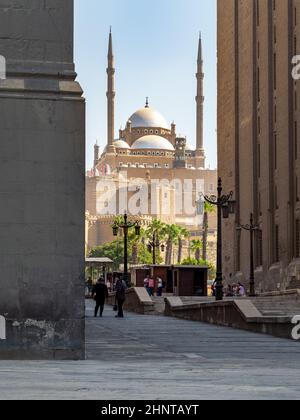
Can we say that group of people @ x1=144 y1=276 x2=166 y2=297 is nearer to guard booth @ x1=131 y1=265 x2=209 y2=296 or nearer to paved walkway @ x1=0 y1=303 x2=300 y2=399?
guard booth @ x1=131 y1=265 x2=209 y2=296

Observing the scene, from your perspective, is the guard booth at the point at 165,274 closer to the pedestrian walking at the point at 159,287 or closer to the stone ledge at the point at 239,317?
the pedestrian walking at the point at 159,287

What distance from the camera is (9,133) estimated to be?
576 inches

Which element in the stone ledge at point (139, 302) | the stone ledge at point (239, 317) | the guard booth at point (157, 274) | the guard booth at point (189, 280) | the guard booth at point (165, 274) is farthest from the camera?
the guard booth at point (157, 274)

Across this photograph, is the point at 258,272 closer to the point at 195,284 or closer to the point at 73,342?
the point at 195,284

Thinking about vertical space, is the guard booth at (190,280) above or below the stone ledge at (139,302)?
above

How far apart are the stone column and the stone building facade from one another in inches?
1949

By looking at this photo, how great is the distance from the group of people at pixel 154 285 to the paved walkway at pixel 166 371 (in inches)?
1369

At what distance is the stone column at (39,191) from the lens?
47.6 feet

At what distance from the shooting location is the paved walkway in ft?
30.5

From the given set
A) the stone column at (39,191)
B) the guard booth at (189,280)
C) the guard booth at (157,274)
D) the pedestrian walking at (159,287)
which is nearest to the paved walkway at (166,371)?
the stone column at (39,191)

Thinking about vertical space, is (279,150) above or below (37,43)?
above

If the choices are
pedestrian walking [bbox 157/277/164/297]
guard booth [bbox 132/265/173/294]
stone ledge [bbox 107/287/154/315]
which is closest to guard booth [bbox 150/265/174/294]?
guard booth [bbox 132/265/173/294]

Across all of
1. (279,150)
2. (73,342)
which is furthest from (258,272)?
(73,342)

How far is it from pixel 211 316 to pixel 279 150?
126 feet
